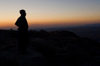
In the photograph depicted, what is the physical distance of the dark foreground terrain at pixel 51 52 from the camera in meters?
14.2

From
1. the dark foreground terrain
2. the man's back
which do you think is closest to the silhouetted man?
Result: the man's back

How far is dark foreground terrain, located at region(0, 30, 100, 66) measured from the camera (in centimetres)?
1421

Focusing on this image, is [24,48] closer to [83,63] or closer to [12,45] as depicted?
[12,45]

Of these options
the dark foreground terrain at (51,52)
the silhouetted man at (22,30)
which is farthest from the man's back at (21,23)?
the dark foreground terrain at (51,52)

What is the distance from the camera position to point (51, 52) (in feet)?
52.9

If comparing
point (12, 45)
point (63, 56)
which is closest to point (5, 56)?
point (12, 45)

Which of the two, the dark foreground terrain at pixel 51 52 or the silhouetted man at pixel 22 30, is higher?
the silhouetted man at pixel 22 30

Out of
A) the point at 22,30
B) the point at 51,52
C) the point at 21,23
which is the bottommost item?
the point at 51,52

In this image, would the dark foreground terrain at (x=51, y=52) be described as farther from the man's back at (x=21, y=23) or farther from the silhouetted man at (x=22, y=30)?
the man's back at (x=21, y=23)

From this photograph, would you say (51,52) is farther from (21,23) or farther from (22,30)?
(21,23)

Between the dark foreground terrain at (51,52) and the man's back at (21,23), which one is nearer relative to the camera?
the dark foreground terrain at (51,52)

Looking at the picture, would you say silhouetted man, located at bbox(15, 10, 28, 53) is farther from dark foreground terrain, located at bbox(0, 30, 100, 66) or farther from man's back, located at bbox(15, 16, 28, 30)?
dark foreground terrain, located at bbox(0, 30, 100, 66)

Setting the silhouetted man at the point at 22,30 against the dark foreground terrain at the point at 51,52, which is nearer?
the dark foreground terrain at the point at 51,52

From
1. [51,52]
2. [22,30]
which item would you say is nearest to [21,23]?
[22,30]
